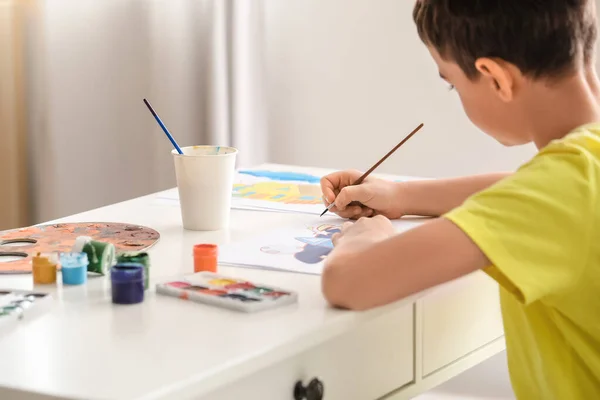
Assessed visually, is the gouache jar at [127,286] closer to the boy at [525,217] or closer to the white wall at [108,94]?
the boy at [525,217]

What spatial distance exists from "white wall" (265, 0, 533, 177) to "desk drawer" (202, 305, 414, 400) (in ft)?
4.63

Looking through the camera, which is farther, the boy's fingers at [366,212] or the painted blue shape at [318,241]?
the boy's fingers at [366,212]

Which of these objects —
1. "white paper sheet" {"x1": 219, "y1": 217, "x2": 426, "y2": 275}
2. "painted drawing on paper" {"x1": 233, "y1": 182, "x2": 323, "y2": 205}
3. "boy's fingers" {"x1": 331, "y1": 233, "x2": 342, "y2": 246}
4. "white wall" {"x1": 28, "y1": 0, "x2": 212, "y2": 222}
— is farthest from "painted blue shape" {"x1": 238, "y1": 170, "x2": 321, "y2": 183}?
"white wall" {"x1": 28, "y1": 0, "x2": 212, "y2": 222}

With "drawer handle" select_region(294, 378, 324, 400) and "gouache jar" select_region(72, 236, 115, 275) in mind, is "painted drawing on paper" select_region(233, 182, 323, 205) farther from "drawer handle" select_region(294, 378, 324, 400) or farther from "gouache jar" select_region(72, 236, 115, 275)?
"drawer handle" select_region(294, 378, 324, 400)

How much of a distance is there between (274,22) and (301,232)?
1494 mm

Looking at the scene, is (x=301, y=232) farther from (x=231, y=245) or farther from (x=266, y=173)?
(x=266, y=173)

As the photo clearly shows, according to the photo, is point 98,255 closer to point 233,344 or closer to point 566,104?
point 233,344

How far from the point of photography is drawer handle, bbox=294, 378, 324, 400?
89 cm

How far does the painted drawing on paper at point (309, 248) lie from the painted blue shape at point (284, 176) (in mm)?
399

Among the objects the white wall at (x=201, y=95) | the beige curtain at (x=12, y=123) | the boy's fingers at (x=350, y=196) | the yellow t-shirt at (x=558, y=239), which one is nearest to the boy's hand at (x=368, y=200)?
the boy's fingers at (x=350, y=196)

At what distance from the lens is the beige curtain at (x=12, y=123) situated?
238 cm

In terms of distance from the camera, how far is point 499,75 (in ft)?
3.39

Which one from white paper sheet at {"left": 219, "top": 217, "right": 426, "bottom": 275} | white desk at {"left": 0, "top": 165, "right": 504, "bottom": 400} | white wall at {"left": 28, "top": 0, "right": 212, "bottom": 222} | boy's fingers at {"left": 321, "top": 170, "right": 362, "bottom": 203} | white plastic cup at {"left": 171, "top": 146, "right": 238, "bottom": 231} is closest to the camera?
white desk at {"left": 0, "top": 165, "right": 504, "bottom": 400}

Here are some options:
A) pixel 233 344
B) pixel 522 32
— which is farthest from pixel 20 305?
pixel 522 32
